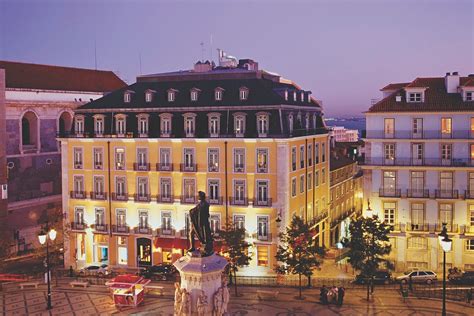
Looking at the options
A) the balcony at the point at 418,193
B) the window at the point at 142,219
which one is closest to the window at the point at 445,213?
the balcony at the point at 418,193

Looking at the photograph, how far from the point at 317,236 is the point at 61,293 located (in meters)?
23.7

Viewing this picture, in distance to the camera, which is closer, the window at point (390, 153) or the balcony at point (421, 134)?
the balcony at point (421, 134)

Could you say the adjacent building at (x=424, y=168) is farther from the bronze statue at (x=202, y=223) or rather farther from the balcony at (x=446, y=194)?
the bronze statue at (x=202, y=223)

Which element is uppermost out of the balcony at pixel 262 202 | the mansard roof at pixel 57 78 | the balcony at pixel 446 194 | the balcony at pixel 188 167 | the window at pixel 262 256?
the mansard roof at pixel 57 78

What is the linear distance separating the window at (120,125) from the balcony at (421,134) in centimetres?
2054

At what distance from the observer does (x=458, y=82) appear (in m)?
48.0

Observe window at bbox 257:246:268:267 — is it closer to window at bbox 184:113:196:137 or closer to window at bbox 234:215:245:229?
window at bbox 234:215:245:229

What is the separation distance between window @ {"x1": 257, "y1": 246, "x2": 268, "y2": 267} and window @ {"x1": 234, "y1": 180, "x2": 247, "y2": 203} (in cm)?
410

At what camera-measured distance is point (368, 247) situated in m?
41.7

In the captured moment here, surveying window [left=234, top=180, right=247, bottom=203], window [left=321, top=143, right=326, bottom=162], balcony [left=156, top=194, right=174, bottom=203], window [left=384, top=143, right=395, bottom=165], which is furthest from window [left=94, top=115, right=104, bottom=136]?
window [left=384, top=143, right=395, bottom=165]

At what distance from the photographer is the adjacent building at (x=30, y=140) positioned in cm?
5744

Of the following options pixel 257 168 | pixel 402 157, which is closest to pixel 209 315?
pixel 257 168

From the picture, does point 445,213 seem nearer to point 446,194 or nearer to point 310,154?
point 446,194

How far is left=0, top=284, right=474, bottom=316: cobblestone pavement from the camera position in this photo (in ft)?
122
